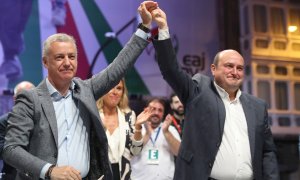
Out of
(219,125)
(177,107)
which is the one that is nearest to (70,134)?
(219,125)

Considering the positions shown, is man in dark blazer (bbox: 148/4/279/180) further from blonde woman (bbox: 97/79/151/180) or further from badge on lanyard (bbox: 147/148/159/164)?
badge on lanyard (bbox: 147/148/159/164)

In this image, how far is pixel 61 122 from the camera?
6.35 feet

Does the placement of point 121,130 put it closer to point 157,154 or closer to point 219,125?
point 157,154

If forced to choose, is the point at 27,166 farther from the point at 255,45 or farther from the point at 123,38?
the point at 255,45

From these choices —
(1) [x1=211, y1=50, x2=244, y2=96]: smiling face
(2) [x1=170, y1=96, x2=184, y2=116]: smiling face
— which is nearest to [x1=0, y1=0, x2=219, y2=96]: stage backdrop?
(2) [x1=170, y1=96, x2=184, y2=116]: smiling face

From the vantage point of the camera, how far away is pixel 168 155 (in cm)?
391

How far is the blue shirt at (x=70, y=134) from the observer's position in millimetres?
1889

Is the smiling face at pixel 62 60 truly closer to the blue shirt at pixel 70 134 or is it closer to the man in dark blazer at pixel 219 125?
the blue shirt at pixel 70 134

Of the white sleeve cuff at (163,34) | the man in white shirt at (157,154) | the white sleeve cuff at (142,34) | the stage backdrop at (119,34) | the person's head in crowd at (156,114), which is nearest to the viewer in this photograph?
the white sleeve cuff at (142,34)

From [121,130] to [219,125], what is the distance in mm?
972

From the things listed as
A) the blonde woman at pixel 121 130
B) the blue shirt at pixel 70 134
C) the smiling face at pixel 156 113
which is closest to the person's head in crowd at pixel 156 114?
the smiling face at pixel 156 113

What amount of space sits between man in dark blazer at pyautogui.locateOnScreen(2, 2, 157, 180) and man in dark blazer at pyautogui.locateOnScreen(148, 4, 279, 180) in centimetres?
54

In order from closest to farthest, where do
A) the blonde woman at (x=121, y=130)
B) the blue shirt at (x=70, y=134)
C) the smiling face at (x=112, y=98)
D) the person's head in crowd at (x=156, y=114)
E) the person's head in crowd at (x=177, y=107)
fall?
the blue shirt at (x=70, y=134) → the blonde woman at (x=121, y=130) → the smiling face at (x=112, y=98) → the person's head in crowd at (x=156, y=114) → the person's head in crowd at (x=177, y=107)

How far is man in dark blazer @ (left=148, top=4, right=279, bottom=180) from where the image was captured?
2.54 meters
